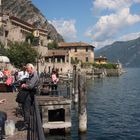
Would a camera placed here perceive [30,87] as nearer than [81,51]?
Yes

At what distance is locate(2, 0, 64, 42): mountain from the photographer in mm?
168288

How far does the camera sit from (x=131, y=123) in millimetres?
31078

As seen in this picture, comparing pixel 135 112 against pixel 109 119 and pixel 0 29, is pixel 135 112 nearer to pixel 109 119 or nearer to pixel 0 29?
pixel 109 119

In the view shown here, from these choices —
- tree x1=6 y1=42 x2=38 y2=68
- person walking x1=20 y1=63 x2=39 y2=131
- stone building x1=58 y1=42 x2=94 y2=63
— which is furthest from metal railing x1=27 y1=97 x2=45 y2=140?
stone building x1=58 y1=42 x2=94 y2=63

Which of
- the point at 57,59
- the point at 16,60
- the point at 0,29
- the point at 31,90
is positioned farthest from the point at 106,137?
the point at 57,59

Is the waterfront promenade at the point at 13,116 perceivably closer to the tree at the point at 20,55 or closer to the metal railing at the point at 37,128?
the metal railing at the point at 37,128

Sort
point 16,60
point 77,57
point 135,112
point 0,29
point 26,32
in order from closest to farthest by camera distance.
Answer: point 135,112 → point 16,60 → point 0,29 → point 26,32 → point 77,57

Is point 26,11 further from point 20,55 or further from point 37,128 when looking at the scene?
point 37,128

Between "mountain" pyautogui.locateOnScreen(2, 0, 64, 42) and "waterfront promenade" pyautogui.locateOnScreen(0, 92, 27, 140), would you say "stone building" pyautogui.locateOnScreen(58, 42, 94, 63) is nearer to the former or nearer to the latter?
"mountain" pyautogui.locateOnScreen(2, 0, 64, 42)

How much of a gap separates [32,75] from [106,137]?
498 inches

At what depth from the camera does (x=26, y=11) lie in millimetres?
173000

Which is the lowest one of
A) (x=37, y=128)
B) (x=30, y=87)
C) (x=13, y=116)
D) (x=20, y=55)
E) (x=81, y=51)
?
(x=13, y=116)

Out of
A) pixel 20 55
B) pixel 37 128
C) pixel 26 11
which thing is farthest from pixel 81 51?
pixel 37 128

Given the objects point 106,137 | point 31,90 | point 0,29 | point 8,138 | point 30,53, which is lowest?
point 106,137
